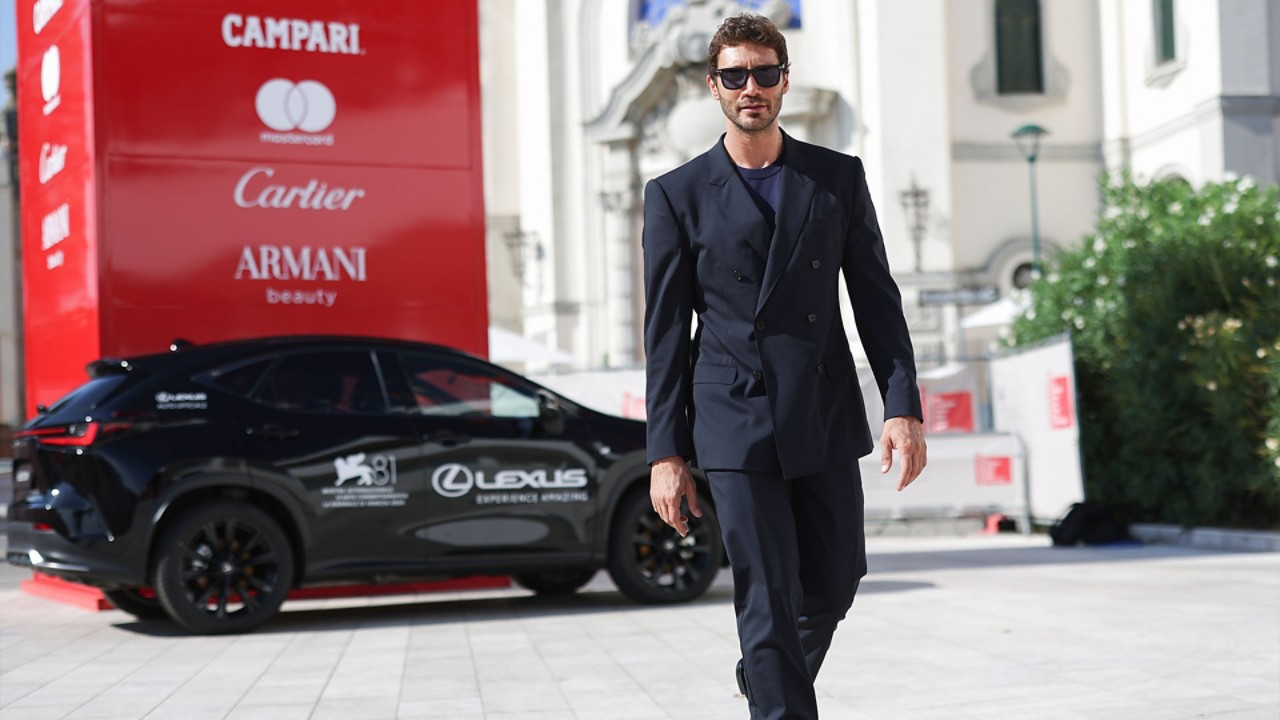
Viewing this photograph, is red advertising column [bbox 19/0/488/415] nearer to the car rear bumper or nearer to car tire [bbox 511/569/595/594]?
car tire [bbox 511/569/595/594]

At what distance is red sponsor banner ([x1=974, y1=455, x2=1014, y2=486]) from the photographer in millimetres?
17312

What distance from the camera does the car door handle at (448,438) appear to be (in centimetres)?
999

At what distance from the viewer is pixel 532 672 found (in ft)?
25.0

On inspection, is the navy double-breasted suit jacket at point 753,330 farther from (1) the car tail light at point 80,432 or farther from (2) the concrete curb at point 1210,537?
(2) the concrete curb at point 1210,537

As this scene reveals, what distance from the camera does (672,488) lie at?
4.27 m

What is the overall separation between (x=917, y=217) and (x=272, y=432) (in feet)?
85.7

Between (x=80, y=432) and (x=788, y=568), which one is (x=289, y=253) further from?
(x=788, y=568)

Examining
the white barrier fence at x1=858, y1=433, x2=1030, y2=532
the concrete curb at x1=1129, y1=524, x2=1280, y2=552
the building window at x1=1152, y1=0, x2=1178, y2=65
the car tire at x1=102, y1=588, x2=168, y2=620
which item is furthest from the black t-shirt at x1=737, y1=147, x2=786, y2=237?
the building window at x1=1152, y1=0, x2=1178, y2=65

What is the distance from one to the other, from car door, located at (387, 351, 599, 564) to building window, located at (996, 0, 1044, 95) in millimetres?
27134

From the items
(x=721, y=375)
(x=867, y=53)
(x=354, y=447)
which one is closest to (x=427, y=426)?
(x=354, y=447)

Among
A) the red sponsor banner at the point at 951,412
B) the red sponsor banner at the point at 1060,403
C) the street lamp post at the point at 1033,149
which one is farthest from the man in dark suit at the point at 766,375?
the street lamp post at the point at 1033,149

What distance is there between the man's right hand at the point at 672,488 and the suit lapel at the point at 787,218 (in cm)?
45

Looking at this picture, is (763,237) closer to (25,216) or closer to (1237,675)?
(1237,675)

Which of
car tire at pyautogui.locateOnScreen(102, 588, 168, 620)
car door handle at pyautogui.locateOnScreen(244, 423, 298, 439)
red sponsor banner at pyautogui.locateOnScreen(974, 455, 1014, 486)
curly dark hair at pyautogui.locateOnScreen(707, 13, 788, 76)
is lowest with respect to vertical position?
car tire at pyautogui.locateOnScreen(102, 588, 168, 620)
